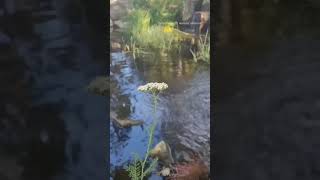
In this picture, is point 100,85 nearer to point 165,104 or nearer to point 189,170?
point 165,104

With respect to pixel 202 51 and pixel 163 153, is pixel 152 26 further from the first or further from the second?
pixel 163 153

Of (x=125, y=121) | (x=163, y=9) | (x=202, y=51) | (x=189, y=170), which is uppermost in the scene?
(x=163, y=9)

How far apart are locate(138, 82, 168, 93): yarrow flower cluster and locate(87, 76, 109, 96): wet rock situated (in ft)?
0.29

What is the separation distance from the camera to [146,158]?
1647 millimetres

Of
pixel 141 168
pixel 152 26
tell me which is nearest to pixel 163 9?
pixel 152 26

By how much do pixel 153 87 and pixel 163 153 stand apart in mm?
182

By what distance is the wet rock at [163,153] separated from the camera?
1.64m

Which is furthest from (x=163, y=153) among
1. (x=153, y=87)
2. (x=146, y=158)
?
(x=153, y=87)

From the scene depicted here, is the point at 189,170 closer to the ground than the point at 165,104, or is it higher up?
closer to the ground

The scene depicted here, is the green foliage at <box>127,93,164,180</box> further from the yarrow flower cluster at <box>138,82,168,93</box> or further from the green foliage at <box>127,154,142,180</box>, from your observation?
the yarrow flower cluster at <box>138,82,168,93</box>

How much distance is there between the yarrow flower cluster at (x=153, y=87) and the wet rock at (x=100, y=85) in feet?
0.29

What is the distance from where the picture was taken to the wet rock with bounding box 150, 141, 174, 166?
164cm

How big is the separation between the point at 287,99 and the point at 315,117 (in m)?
0.09

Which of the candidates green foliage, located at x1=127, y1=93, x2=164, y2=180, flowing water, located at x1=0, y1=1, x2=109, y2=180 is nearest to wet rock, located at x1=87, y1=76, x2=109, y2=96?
flowing water, located at x1=0, y1=1, x2=109, y2=180
